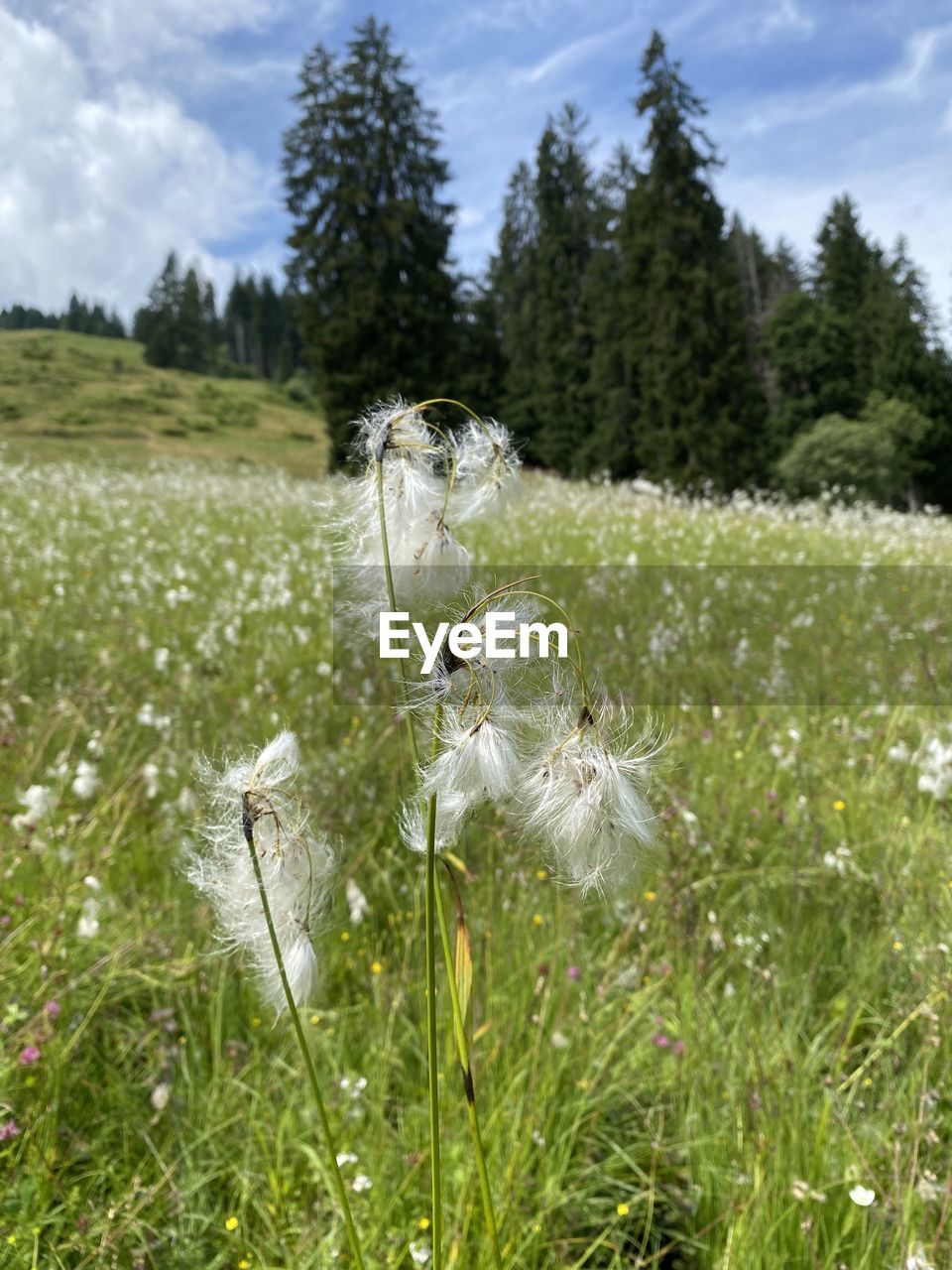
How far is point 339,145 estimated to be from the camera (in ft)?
81.4

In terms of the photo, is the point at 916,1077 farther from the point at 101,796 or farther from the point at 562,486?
the point at 562,486

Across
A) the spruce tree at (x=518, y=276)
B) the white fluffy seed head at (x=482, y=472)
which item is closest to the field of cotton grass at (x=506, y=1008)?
the white fluffy seed head at (x=482, y=472)

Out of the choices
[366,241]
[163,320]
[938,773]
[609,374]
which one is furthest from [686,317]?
[163,320]

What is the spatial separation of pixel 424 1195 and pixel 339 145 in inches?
1117

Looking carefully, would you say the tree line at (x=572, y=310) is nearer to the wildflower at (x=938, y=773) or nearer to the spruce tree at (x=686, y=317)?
the spruce tree at (x=686, y=317)

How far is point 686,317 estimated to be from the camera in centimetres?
2405

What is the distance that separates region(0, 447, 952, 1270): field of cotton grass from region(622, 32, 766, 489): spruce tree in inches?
833

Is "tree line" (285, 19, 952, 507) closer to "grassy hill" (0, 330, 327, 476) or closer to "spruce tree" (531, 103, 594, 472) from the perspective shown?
"spruce tree" (531, 103, 594, 472)

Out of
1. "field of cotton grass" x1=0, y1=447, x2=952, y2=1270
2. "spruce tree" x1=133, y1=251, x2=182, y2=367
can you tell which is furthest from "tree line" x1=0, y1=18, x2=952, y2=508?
"spruce tree" x1=133, y1=251, x2=182, y2=367

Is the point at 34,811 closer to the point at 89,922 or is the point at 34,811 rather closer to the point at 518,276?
A: the point at 89,922

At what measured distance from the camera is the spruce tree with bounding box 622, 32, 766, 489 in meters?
24.0

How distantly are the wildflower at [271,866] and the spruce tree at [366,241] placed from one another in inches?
937

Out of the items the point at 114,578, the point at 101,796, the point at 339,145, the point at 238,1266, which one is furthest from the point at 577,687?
the point at 339,145

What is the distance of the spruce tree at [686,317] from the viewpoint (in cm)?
2397
